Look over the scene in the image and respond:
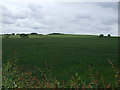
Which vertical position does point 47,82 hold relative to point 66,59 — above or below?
above

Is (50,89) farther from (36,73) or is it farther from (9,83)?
(36,73)

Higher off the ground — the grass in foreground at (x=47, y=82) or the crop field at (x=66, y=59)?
the grass in foreground at (x=47, y=82)

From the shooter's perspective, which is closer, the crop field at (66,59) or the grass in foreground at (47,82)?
the grass in foreground at (47,82)

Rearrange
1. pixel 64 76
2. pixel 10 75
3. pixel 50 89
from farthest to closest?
pixel 64 76 < pixel 10 75 < pixel 50 89

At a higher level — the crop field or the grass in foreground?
the grass in foreground

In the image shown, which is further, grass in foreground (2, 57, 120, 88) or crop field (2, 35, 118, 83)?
crop field (2, 35, 118, 83)

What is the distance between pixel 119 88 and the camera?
20.6ft

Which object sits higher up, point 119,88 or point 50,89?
point 50,89

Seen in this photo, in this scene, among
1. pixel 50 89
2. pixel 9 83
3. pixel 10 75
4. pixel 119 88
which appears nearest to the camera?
pixel 50 89

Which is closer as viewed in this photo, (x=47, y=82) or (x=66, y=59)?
(x=47, y=82)

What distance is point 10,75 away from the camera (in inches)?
355

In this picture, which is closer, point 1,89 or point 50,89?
point 50,89

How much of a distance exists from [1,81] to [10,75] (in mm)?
1634

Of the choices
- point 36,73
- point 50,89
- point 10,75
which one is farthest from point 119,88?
point 36,73
